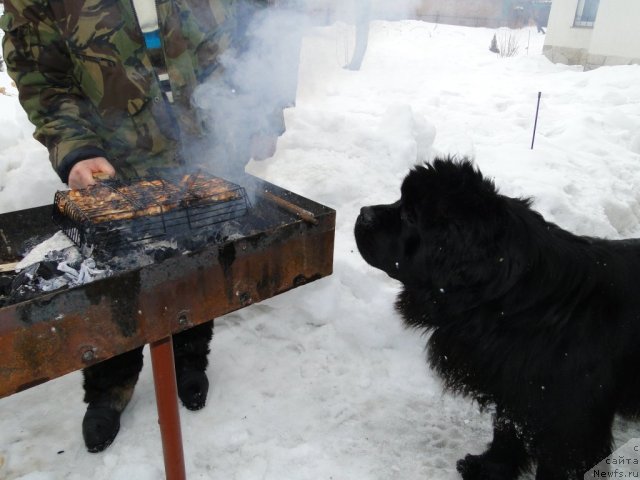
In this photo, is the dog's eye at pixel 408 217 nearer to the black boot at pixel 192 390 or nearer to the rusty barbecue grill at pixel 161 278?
the rusty barbecue grill at pixel 161 278

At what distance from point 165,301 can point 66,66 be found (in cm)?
162

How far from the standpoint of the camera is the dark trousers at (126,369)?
8.75 ft

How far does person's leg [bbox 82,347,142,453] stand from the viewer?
8.50 feet

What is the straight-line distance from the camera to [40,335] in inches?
59.8

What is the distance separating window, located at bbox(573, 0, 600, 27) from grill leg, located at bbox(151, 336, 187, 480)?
16181 mm

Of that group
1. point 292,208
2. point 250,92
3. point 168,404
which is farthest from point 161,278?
point 250,92

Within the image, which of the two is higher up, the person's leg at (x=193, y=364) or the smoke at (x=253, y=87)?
the smoke at (x=253, y=87)

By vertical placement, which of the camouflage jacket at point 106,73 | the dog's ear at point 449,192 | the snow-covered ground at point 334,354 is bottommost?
the snow-covered ground at point 334,354

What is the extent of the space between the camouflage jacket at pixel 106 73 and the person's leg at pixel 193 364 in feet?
3.39

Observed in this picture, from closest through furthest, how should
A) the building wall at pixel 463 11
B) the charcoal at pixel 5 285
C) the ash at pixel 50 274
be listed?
the ash at pixel 50 274
the charcoal at pixel 5 285
the building wall at pixel 463 11

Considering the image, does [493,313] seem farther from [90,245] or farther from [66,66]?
[66,66]

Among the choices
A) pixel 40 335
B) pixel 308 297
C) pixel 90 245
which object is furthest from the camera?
pixel 308 297

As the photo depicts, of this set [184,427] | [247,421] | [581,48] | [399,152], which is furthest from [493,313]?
[581,48]

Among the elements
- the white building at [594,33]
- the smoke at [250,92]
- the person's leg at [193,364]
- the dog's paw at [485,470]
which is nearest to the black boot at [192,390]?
the person's leg at [193,364]
